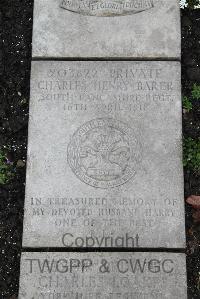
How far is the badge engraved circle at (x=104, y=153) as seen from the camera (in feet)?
13.1

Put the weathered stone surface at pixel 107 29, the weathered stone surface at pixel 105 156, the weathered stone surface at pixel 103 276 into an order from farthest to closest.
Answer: the weathered stone surface at pixel 107 29
the weathered stone surface at pixel 105 156
the weathered stone surface at pixel 103 276

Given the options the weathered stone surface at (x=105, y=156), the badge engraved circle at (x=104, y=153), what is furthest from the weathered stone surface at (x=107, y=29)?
the badge engraved circle at (x=104, y=153)

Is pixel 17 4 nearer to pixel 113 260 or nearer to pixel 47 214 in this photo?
pixel 47 214

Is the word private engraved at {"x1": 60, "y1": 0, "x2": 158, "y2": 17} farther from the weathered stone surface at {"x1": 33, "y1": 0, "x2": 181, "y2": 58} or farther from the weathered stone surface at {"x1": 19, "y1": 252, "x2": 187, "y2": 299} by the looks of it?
the weathered stone surface at {"x1": 19, "y1": 252, "x2": 187, "y2": 299}

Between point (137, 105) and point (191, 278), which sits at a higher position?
point (137, 105)

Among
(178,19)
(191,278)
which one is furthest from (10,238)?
(178,19)

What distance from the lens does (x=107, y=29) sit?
4352mm

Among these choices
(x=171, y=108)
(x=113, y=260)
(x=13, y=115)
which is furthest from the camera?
(x=13, y=115)

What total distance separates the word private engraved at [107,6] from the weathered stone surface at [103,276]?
2.05 meters

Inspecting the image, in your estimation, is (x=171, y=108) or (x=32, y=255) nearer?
(x=32, y=255)

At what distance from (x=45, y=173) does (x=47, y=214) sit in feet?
1.07

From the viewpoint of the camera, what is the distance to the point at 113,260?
3.84m

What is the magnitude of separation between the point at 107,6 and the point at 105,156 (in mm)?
1351

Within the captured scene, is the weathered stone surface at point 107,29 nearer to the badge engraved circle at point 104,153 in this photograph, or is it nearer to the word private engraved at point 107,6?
the word private engraved at point 107,6
